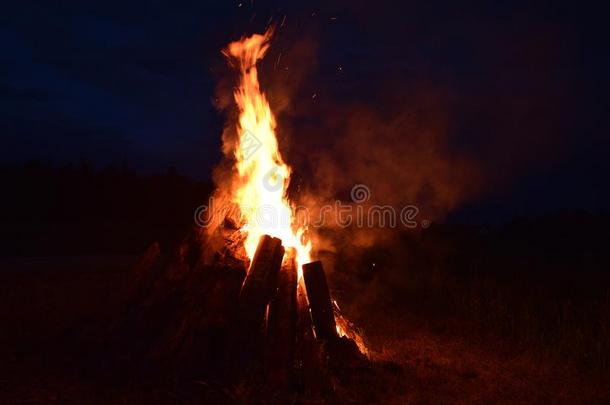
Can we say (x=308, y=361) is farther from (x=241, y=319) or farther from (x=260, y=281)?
(x=260, y=281)

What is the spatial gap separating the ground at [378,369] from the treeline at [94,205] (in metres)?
11.8

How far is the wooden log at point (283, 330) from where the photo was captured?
17.8 ft

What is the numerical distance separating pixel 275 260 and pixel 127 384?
2.02m

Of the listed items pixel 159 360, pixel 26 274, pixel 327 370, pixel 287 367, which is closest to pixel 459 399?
pixel 327 370

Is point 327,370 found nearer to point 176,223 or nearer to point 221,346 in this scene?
point 221,346

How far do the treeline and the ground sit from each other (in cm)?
1181

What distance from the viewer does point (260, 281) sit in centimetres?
602

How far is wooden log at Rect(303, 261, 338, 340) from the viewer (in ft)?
21.4
